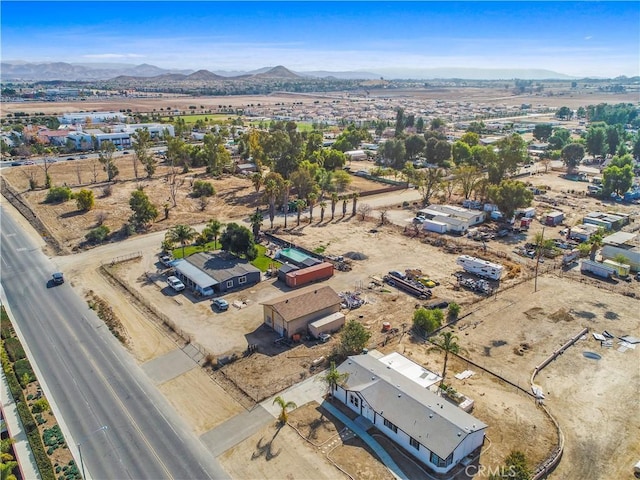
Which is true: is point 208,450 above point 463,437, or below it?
below

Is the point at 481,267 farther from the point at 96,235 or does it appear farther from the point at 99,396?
the point at 96,235

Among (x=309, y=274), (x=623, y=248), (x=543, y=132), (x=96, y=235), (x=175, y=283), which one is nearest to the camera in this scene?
(x=175, y=283)

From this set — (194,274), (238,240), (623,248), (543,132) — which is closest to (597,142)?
(543,132)

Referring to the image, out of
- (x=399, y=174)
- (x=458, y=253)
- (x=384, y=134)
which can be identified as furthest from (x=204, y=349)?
(x=384, y=134)

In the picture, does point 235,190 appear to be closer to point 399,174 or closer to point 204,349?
point 399,174

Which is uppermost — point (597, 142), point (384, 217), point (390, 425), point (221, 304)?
point (597, 142)

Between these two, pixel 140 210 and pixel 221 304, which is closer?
pixel 221 304

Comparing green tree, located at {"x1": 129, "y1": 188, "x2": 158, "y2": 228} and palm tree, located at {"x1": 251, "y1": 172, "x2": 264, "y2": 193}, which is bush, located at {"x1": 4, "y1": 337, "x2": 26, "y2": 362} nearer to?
green tree, located at {"x1": 129, "y1": 188, "x2": 158, "y2": 228}

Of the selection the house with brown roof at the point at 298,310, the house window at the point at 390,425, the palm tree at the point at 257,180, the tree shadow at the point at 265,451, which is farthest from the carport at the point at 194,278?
the palm tree at the point at 257,180
